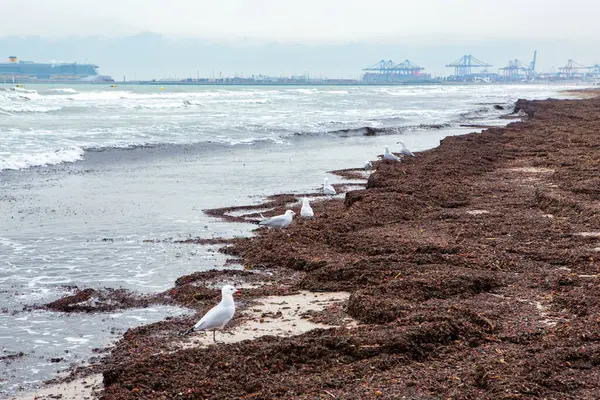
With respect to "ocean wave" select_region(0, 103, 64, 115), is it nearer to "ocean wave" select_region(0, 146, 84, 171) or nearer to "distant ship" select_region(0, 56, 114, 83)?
"ocean wave" select_region(0, 146, 84, 171)

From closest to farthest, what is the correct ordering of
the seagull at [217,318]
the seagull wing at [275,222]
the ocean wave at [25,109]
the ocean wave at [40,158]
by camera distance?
the seagull at [217,318] < the seagull wing at [275,222] < the ocean wave at [40,158] < the ocean wave at [25,109]

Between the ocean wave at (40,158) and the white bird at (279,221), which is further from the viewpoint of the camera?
the ocean wave at (40,158)

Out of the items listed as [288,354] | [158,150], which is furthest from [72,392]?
[158,150]

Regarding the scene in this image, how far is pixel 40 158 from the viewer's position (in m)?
19.4

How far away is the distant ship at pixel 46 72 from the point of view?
421 feet

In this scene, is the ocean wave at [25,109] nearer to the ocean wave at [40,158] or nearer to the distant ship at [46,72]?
the ocean wave at [40,158]

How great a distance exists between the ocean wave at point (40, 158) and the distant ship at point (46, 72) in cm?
11453

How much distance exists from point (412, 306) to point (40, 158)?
16.1m

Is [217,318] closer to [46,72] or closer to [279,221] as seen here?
[279,221]

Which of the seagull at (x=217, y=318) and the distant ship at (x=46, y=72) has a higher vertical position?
the distant ship at (x=46, y=72)

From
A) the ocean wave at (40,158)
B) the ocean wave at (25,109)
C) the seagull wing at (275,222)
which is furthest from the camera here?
the ocean wave at (25,109)

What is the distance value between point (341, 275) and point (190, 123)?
88.9 feet

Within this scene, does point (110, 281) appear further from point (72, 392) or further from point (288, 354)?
point (288, 354)

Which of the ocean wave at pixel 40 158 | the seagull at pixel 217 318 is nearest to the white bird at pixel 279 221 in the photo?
the seagull at pixel 217 318
